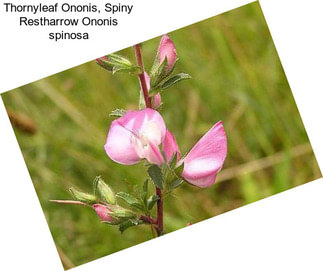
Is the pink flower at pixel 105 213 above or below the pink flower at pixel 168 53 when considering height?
below

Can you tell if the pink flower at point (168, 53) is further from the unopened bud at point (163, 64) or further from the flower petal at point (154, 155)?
the flower petal at point (154, 155)

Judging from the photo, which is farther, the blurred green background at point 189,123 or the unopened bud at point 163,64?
the blurred green background at point 189,123

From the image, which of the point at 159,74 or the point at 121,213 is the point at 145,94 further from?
the point at 121,213

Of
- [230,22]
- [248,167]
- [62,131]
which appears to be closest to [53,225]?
[62,131]

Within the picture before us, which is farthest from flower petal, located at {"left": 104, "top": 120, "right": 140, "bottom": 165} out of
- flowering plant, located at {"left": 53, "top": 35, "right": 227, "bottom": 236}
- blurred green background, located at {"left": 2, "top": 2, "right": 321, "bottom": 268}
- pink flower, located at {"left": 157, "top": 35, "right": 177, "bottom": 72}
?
blurred green background, located at {"left": 2, "top": 2, "right": 321, "bottom": 268}

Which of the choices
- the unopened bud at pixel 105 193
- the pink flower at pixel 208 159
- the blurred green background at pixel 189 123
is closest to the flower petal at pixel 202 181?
the pink flower at pixel 208 159

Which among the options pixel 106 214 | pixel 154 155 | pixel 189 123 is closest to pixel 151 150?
pixel 154 155

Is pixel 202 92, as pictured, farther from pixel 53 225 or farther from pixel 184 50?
pixel 53 225
